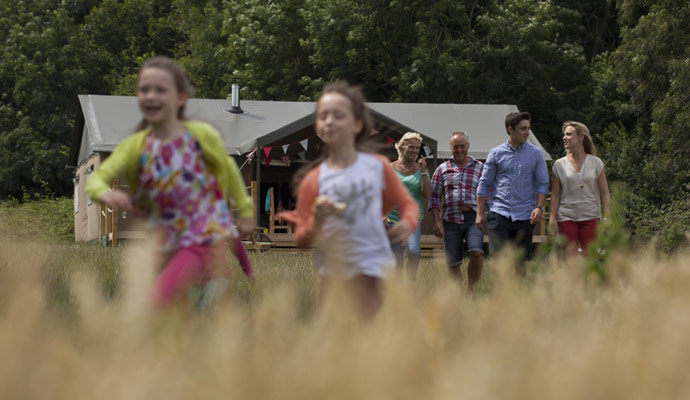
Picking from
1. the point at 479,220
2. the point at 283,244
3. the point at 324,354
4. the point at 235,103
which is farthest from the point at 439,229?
the point at 235,103

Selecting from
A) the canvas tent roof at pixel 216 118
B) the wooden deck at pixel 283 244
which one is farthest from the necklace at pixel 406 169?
the canvas tent roof at pixel 216 118

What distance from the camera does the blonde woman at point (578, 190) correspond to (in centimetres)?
771

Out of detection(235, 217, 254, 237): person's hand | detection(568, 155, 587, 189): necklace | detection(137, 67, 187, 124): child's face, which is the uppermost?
detection(137, 67, 187, 124): child's face

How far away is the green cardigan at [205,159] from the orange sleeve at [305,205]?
0.77ft

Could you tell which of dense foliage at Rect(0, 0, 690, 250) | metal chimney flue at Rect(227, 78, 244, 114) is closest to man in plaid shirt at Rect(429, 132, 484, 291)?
dense foliage at Rect(0, 0, 690, 250)

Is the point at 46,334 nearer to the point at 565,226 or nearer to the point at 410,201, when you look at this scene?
the point at 410,201

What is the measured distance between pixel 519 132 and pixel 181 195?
446cm

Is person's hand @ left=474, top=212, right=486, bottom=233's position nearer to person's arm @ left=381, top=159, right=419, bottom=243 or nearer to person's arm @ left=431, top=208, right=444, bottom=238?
person's arm @ left=431, top=208, right=444, bottom=238

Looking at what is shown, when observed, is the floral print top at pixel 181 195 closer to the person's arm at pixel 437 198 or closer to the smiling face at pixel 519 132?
the smiling face at pixel 519 132

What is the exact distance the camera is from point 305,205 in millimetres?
4152

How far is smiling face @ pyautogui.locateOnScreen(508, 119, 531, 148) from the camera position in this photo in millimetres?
7726

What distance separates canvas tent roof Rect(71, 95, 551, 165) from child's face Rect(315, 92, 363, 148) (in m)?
16.8

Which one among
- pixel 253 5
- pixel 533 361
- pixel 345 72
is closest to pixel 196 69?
pixel 253 5

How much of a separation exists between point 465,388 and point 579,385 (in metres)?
0.38
